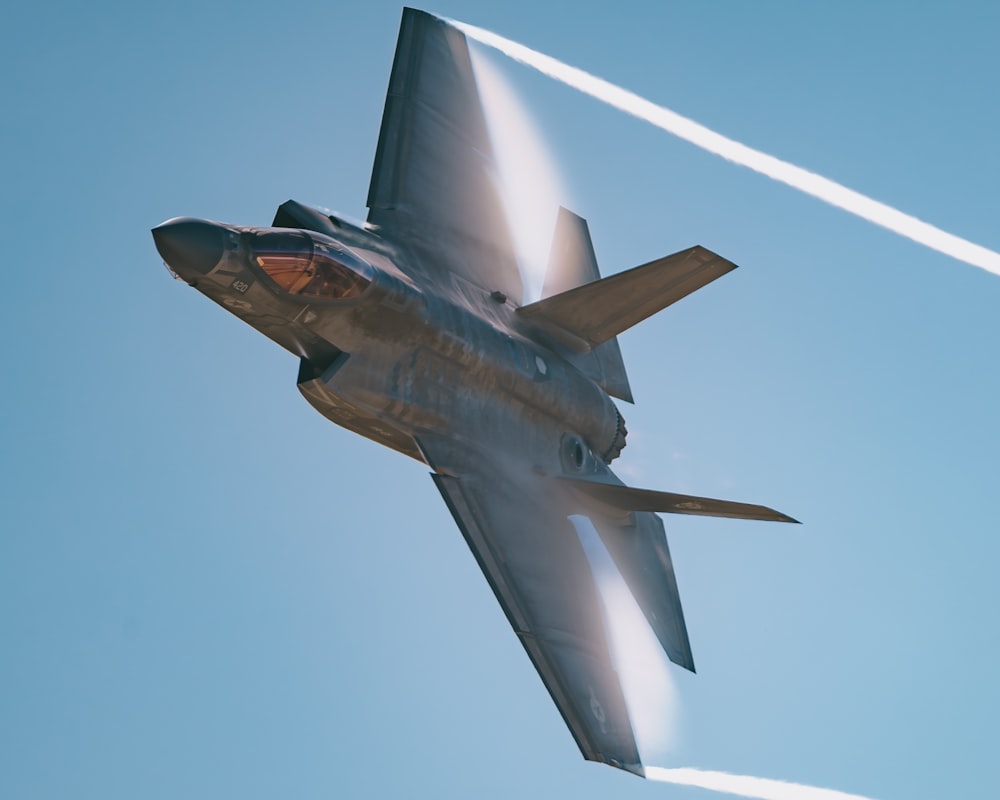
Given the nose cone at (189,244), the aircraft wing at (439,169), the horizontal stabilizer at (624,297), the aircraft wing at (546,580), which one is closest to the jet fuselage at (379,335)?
the nose cone at (189,244)

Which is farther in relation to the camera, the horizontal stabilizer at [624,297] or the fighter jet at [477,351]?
the horizontal stabilizer at [624,297]

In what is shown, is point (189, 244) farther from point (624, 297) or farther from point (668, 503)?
point (668, 503)

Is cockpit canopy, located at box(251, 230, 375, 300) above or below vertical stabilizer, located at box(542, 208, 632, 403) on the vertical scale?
below

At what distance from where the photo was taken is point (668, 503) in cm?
2012

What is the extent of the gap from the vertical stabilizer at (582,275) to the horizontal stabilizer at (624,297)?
113cm

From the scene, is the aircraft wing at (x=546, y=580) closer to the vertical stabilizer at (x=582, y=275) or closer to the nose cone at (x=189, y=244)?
the vertical stabilizer at (x=582, y=275)

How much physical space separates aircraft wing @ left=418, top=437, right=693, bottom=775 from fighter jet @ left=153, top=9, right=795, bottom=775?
1.2 inches

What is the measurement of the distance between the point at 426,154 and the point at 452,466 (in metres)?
6.30

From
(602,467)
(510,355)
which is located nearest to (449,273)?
(510,355)

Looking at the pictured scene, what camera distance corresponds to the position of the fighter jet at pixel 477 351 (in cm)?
1725

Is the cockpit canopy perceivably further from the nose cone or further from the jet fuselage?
the nose cone

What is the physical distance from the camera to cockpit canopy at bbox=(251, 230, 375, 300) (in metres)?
16.7

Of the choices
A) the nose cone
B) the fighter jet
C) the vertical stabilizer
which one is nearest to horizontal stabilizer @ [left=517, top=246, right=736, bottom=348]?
the fighter jet

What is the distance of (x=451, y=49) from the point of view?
23922mm
